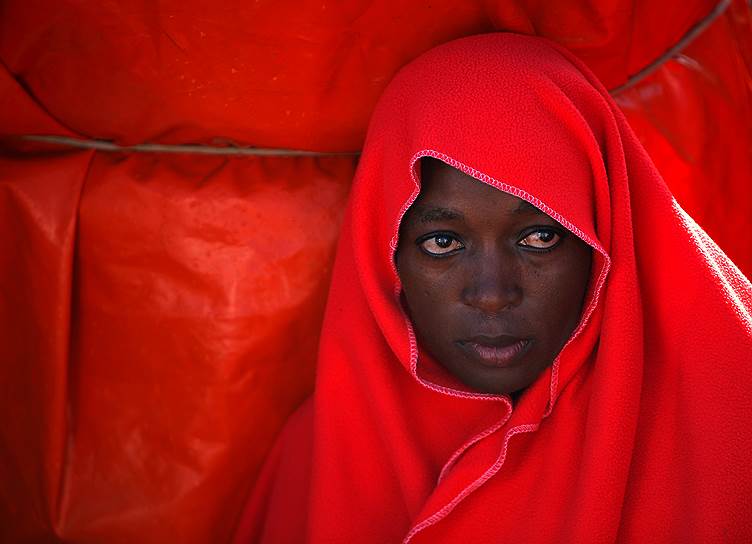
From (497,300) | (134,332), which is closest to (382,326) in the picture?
(497,300)

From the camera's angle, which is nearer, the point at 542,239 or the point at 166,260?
the point at 542,239

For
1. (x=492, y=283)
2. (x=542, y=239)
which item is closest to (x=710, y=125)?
(x=542, y=239)

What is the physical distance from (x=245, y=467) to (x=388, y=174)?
0.65 meters

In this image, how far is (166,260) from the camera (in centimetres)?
168

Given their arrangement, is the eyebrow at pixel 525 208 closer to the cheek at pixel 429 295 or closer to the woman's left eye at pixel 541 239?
the woman's left eye at pixel 541 239

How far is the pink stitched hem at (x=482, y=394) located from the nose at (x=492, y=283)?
0.34ft

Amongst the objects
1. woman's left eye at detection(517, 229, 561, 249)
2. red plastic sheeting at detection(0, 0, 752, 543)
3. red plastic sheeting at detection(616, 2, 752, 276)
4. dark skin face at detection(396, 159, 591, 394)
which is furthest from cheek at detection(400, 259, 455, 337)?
red plastic sheeting at detection(616, 2, 752, 276)

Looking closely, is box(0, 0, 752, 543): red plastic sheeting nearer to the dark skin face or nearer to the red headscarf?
the red headscarf

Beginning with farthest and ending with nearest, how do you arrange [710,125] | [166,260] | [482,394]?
[710,125] < [166,260] < [482,394]

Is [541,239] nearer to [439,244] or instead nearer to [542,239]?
[542,239]

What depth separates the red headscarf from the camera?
1.30m

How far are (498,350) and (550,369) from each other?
93 mm

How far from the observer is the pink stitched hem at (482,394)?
52.2 inches

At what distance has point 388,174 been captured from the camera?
4.79ft
